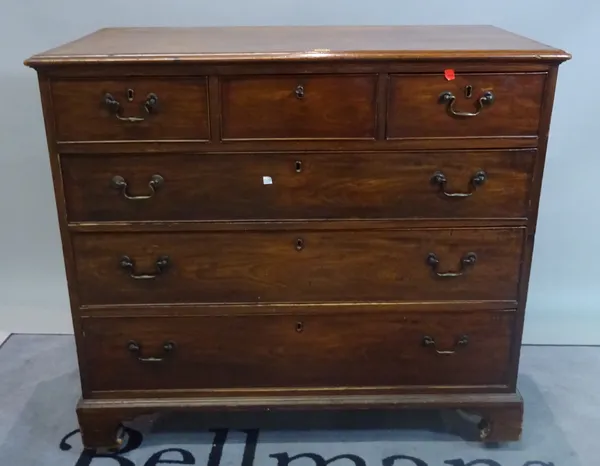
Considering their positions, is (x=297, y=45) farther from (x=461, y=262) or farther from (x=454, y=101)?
(x=461, y=262)

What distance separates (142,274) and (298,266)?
1.20 ft

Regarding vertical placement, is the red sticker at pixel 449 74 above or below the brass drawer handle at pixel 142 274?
above

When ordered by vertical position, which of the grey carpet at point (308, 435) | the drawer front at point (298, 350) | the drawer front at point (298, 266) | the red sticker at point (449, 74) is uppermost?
the red sticker at point (449, 74)

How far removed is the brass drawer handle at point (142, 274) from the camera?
1.65 metres

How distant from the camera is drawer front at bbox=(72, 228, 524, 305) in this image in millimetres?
1641

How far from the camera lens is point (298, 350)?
1.75 meters

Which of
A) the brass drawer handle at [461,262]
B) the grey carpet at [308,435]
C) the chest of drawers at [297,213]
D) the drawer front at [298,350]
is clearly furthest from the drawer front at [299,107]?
the grey carpet at [308,435]

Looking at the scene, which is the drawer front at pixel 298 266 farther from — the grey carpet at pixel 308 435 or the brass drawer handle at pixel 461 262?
the grey carpet at pixel 308 435

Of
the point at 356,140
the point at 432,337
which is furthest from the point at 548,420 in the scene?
the point at 356,140

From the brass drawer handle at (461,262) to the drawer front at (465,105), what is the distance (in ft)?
0.94

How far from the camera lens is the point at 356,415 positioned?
1955 mm

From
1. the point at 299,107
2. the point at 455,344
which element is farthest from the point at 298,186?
the point at 455,344

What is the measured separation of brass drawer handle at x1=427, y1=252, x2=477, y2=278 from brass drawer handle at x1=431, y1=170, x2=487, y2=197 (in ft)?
0.49

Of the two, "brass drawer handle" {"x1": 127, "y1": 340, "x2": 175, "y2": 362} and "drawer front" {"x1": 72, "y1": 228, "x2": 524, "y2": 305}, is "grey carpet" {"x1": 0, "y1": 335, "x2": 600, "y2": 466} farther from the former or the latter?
"drawer front" {"x1": 72, "y1": 228, "x2": 524, "y2": 305}
